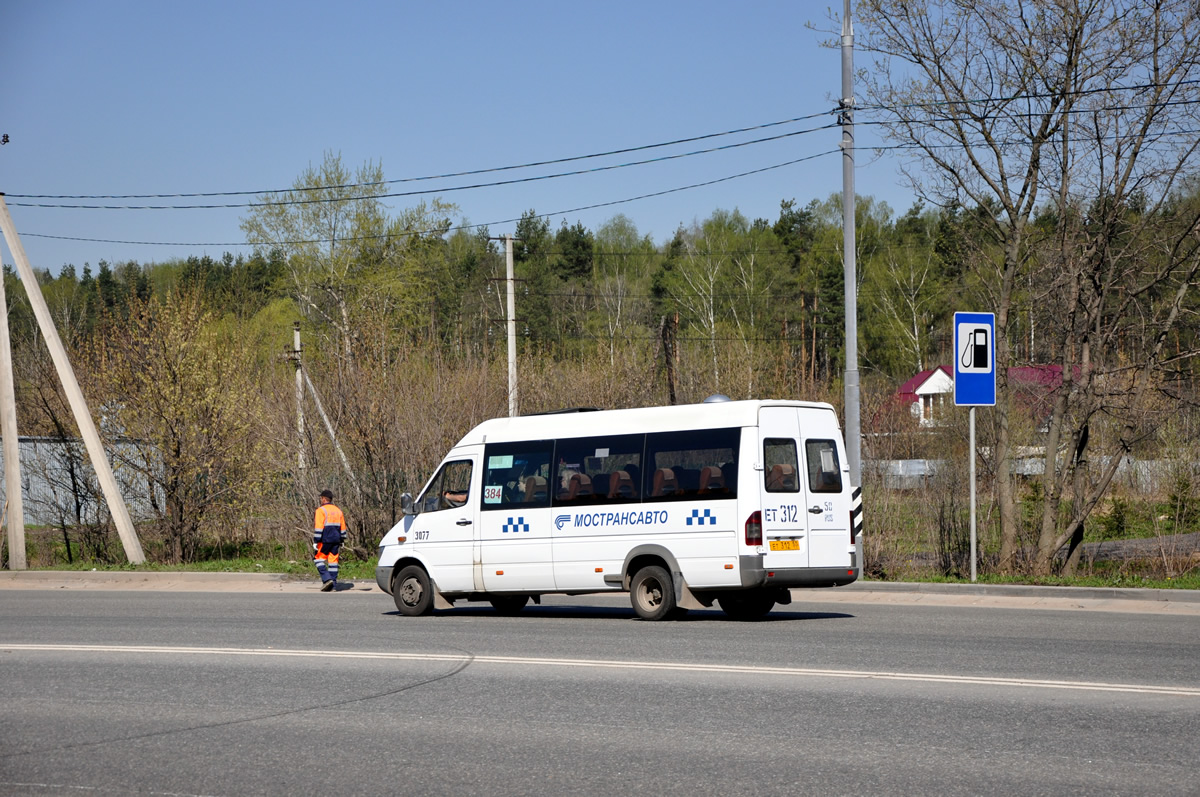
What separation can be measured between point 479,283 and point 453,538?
206ft

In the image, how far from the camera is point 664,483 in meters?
14.3

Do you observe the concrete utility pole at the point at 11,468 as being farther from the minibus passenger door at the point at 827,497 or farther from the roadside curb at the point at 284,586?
the minibus passenger door at the point at 827,497

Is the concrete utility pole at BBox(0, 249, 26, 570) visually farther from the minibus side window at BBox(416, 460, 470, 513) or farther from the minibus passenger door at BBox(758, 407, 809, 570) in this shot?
the minibus passenger door at BBox(758, 407, 809, 570)

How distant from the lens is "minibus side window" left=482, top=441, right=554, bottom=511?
15.2m

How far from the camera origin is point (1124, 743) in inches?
273

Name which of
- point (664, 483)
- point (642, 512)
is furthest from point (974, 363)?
point (642, 512)

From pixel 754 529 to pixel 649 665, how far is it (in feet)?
11.9

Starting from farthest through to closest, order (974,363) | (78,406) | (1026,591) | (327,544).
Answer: (78,406) < (327,544) < (974,363) < (1026,591)

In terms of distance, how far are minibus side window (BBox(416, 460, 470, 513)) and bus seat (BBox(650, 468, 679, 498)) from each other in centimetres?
273

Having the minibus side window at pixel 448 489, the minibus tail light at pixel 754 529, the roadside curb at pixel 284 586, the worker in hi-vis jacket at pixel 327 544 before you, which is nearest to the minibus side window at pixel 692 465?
the minibus tail light at pixel 754 529

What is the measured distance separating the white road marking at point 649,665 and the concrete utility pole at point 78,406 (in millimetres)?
12041

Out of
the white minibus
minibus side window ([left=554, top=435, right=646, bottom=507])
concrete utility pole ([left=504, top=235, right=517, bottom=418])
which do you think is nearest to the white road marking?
the white minibus

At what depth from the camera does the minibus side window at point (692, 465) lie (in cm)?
1391

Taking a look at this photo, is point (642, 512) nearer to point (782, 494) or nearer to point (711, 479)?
point (711, 479)
